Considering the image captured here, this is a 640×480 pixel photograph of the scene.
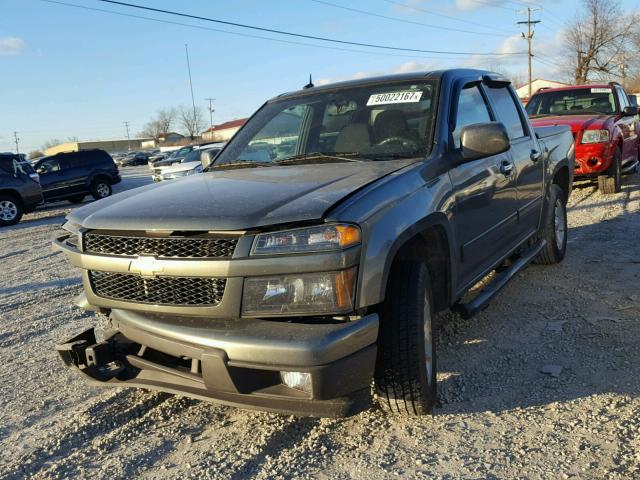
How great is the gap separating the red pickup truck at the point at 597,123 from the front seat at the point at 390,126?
21.9 feet

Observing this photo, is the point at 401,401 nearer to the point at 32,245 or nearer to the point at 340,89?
the point at 340,89

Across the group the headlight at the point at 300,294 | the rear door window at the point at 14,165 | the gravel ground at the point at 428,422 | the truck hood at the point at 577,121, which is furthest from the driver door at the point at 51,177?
the headlight at the point at 300,294

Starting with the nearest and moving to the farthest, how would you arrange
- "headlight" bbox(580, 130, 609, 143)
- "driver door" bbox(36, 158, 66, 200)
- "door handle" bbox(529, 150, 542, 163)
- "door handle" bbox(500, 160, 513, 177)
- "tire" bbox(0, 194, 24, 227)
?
"door handle" bbox(500, 160, 513, 177) < "door handle" bbox(529, 150, 542, 163) < "headlight" bbox(580, 130, 609, 143) < "tire" bbox(0, 194, 24, 227) < "driver door" bbox(36, 158, 66, 200)

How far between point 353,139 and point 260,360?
1.84m

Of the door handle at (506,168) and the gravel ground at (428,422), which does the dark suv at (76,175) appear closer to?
the gravel ground at (428,422)

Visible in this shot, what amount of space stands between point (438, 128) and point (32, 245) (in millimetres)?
8748

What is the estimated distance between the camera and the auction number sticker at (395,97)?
383 cm

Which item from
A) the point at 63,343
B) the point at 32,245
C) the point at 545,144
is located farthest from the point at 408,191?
the point at 32,245

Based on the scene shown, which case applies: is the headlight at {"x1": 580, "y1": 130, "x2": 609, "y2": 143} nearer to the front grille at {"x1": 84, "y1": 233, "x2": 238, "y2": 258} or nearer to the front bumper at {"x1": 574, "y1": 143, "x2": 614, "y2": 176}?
the front bumper at {"x1": 574, "y1": 143, "x2": 614, "y2": 176}

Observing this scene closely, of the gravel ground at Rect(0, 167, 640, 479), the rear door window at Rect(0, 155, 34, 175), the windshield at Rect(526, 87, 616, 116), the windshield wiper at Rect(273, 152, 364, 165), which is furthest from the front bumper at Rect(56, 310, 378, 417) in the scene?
the rear door window at Rect(0, 155, 34, 175)

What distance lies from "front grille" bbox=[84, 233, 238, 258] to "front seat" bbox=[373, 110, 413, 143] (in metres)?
1.53

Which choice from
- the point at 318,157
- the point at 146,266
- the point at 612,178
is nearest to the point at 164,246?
the point at 146,266

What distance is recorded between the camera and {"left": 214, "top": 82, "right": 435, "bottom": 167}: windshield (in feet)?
12.0

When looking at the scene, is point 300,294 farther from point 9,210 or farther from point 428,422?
point 9,210
